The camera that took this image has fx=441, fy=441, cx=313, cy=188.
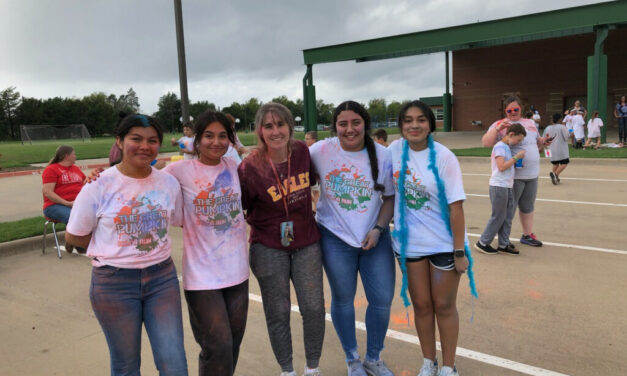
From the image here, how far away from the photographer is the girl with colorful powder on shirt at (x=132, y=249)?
7.40ft

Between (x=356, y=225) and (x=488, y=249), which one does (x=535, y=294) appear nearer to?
(x=488, y=249)

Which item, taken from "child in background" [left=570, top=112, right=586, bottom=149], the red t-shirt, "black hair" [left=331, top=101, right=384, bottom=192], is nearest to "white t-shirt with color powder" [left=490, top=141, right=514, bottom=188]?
"black hair" [left=331, top=101, right=384, bottom=192]

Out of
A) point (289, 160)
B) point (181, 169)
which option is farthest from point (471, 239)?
point (181, 169)

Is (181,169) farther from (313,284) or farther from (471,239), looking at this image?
(471,239)

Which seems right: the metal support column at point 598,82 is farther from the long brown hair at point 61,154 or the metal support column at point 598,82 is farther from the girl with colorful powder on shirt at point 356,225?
the long brown hair at point 61,154

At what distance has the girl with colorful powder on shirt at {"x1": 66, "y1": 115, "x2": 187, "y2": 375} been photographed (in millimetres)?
2256

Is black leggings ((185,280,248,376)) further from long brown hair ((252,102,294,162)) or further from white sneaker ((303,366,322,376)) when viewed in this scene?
long brown hair ((252,102,294,162))

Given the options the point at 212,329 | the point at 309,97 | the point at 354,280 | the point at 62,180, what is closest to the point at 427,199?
the point at 354,280

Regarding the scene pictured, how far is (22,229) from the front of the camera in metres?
7.14

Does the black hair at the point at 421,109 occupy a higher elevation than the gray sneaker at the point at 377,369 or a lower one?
higher

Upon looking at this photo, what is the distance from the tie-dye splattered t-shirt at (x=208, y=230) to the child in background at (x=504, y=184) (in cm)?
384

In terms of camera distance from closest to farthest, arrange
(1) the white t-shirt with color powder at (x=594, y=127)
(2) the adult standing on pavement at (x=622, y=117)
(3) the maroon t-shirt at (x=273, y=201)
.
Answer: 1. (3) the maroon t-shirt at (x=273, y=201)
2. (1) the white t-shirt with color powder at (x=594, y=127)
3. (2) the adult standing on pavement at (x=622, y=117)

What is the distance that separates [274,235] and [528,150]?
402 centimetres

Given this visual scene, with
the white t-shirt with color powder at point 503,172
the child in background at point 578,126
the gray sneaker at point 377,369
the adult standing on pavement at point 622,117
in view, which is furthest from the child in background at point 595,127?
the gray sneaker at point 377,369
